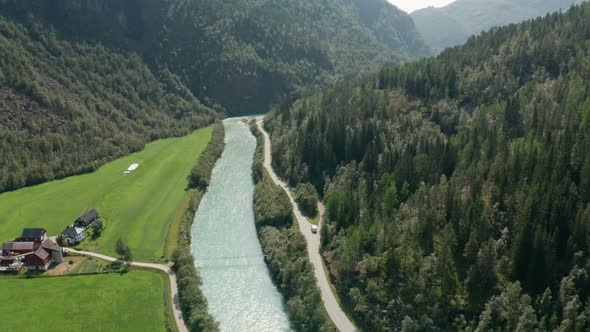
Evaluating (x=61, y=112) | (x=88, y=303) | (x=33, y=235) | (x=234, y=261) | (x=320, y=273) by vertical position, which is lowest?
(x=234, y=261)

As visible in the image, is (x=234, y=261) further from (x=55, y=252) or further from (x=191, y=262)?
(x=55, y=252)

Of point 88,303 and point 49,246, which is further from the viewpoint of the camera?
point 49,246

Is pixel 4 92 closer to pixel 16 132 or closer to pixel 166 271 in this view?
pixel 16 132

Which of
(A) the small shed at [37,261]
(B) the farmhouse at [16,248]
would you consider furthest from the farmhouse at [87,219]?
(A) the small shed at [37,261]

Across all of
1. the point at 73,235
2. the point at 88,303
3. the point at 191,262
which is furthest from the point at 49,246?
the point at 191,262

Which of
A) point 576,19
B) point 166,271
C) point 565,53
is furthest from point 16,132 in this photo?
point 576,19

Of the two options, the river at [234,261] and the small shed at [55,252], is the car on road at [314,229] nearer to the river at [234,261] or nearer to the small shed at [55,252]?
the river at [234,261]
